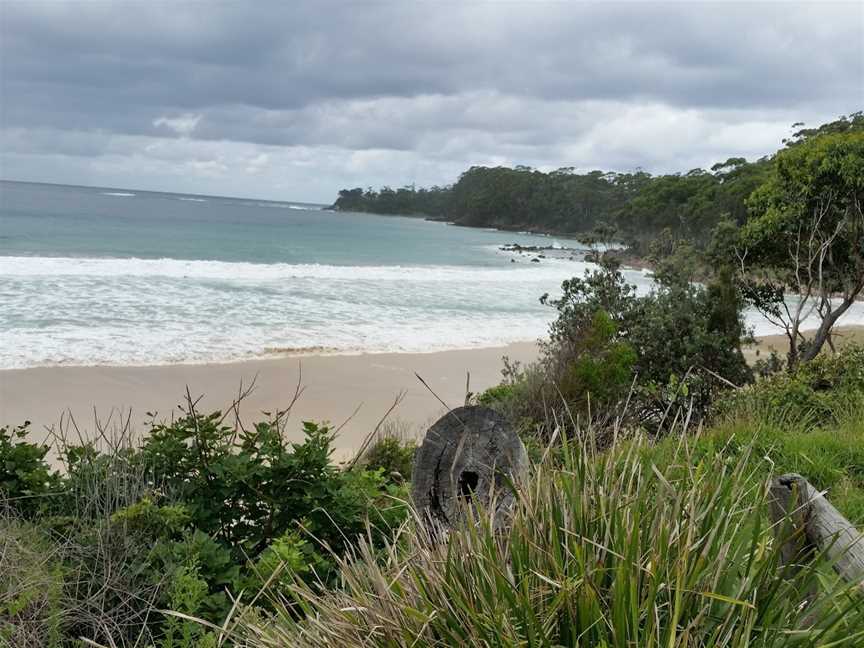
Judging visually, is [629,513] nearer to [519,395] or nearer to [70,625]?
[70,625]

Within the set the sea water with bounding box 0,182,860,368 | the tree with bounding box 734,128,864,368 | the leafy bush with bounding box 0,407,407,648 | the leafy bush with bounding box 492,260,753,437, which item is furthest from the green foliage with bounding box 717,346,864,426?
the sea water with bounding box 0,182,860,368

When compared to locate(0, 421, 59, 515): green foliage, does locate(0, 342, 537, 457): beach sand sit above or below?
below

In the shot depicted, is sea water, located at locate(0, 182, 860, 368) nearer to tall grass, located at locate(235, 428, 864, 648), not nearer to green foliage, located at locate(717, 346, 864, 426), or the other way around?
green foliage, located at locate(717, 346, 864, 426)

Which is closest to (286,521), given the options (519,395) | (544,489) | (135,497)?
(135,497)

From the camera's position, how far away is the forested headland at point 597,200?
5112 centimetres

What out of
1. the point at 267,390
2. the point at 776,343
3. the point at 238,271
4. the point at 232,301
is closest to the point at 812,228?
the point at 776,343

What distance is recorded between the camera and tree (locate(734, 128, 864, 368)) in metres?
12.8

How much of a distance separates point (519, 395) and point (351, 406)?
5041 mm

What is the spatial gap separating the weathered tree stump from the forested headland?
13.2 meters

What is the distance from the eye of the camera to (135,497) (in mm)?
3875

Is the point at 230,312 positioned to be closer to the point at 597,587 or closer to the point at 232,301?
the point at 232,301

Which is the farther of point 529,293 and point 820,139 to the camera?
point 529,293

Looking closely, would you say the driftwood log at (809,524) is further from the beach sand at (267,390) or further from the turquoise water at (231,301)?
the turquoise water at (231,301)

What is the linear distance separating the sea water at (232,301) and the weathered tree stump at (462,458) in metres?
13.9
